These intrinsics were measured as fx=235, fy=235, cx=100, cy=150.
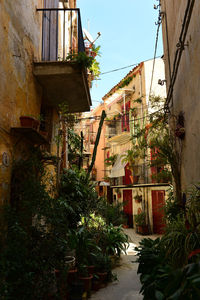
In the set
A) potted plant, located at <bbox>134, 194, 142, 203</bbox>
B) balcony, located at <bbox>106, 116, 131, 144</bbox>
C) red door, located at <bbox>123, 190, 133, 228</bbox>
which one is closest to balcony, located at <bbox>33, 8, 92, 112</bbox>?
potted plant, located at <bbox>134, 194, 142, 203</bbox>

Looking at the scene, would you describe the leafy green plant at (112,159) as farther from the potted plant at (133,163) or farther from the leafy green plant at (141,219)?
the leafy green plant at (141,219)

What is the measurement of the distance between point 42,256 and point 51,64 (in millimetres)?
3836

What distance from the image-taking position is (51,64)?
16.9 ft

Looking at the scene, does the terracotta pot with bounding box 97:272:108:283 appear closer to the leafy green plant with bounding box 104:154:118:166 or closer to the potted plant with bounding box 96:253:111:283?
the potted plant with bounding box 96:253:111:283

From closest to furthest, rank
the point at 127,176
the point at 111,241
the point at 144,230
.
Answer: the point at 111,241
the point at 144,230
the point at 127,176

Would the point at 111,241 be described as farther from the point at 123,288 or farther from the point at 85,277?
the point at 85,277

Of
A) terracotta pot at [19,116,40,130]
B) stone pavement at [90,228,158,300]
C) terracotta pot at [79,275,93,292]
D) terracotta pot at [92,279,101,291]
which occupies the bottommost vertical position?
stone pavement at [90,228,158,300]

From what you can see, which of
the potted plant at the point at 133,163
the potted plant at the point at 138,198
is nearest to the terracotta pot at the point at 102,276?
the potted plant at the point at 138,198

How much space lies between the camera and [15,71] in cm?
411

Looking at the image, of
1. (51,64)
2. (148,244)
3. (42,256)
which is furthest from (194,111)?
(42,256)

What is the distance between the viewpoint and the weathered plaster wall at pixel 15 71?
3.66m

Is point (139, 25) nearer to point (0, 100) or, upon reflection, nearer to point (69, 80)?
point (69, 80)

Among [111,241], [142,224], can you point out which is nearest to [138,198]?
[142,224]

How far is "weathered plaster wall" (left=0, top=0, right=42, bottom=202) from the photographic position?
366cm
